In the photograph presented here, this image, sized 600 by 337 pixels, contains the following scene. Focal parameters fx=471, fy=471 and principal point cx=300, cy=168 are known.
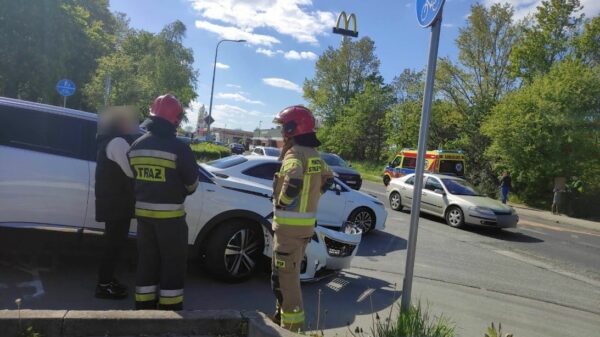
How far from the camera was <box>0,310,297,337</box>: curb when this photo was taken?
2898mm

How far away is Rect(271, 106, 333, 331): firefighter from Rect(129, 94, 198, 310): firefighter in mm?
748

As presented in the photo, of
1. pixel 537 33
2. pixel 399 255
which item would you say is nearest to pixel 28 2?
pixel 399 255

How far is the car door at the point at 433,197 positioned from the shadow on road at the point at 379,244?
3.34 metres

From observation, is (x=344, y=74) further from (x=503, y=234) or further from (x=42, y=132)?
(x=42, y=132)

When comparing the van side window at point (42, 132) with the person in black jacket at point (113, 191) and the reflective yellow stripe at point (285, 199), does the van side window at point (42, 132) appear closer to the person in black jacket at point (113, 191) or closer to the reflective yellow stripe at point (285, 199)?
the person in black jacket at point (113, 191)

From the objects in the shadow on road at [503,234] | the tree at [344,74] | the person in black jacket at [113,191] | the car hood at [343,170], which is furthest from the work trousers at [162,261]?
the tree at [344,74]

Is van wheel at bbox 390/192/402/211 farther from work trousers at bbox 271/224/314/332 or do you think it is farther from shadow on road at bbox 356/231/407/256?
work trousers at bbox 271/224/314/332

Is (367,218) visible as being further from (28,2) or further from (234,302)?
(28,2)

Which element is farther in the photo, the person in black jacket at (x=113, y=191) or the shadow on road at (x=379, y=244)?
the shadow on road at (x=379, y=244)

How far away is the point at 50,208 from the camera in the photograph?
4.55 meters

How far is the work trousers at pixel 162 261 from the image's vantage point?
143 inches

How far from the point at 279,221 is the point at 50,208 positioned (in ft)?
8.13

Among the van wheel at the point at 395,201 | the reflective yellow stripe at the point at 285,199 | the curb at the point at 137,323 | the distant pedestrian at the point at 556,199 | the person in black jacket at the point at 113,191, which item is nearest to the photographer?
the curb at the point at 137,323

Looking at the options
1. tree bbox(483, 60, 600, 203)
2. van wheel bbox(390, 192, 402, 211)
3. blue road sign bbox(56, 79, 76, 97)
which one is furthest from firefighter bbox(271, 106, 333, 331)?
tree bbox(483, 60, 600, 203)
